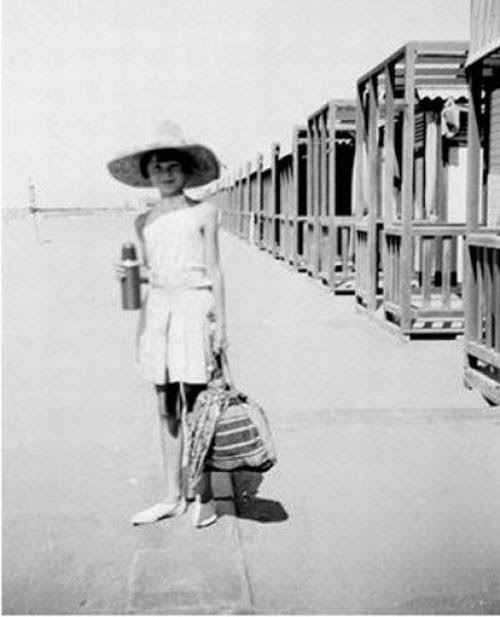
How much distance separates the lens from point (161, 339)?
4285 mm

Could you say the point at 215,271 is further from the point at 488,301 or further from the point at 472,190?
the point at 472,190

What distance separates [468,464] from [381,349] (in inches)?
181

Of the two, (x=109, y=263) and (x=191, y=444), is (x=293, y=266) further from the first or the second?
(x=191, y=444)

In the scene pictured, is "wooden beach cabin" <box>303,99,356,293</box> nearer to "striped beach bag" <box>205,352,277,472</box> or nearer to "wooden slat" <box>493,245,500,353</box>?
"wooden slat" <box>493,245,500,353</box>

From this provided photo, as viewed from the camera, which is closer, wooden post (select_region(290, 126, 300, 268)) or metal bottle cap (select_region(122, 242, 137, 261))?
metal bottle cap (select_region(122, 242, 137, 261))

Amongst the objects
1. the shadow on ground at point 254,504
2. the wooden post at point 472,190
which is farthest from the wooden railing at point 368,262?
the shadow on ground at point 254,504

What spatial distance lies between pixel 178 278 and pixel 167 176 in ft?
1.53

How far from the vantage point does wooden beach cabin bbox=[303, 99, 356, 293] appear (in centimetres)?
1616

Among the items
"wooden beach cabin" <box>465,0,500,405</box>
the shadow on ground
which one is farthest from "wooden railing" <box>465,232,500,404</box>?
the shadow on ground

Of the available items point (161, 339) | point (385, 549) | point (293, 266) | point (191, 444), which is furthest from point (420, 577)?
point (293, 266)

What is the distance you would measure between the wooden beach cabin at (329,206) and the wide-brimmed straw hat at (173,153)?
1160 centimetres

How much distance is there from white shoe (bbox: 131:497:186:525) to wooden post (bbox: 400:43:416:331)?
6323 millimetres

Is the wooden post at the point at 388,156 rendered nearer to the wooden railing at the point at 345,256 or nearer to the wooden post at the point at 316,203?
the wooden railing at the point at 345,256

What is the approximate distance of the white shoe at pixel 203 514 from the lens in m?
4.43
